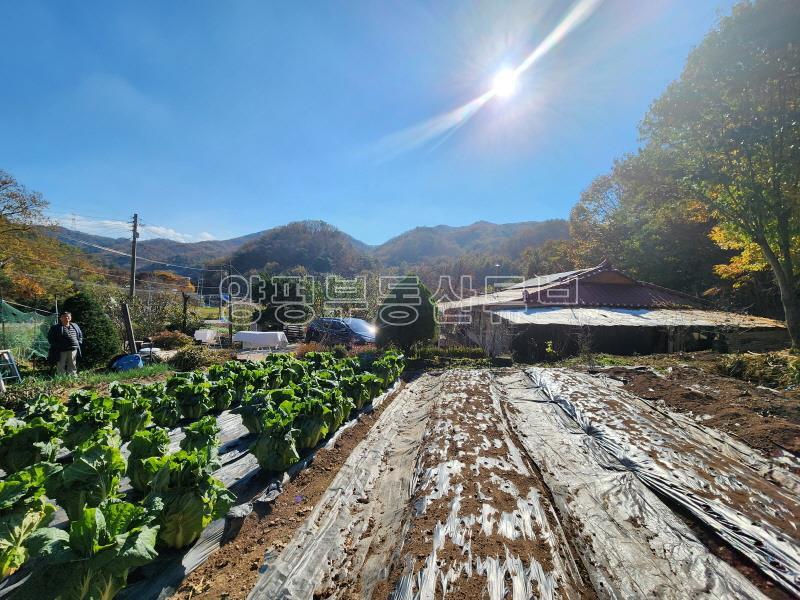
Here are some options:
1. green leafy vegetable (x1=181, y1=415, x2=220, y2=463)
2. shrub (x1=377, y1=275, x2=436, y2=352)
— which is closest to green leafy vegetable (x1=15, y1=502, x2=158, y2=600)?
green leafy vegetable (x1=181, y1=415, x2=220, y2=463)

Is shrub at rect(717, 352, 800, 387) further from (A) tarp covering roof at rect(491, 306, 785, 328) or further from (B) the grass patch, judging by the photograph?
(B) the grass patch

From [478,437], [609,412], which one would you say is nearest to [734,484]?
[609,412]

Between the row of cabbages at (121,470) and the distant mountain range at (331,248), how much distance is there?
48773 millimetres

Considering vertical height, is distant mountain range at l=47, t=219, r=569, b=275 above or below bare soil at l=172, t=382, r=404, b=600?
above

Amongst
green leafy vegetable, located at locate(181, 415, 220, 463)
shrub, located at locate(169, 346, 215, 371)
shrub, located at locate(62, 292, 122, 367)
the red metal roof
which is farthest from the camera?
the red metal roof

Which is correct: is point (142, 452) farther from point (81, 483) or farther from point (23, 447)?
point (23, 447)

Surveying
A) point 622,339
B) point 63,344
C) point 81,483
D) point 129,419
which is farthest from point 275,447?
point 622,339

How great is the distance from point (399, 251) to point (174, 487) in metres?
108

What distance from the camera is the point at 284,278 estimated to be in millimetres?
22078

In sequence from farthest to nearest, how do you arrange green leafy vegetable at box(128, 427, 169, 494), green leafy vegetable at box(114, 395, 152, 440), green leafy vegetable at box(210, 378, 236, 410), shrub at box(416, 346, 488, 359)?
1. shrub at box(416, 346, 488, 359)
2. green leafy vegetable at box(210, 378, 236, 410)
3. green leafy vegetable at box(114, 395, 152, 440)
4. green leafy vegetable at box(128, 427, 169, 494)

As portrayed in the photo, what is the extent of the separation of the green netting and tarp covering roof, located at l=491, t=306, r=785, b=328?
15089mm

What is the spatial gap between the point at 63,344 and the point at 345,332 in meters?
8.93

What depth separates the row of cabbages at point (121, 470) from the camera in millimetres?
1688

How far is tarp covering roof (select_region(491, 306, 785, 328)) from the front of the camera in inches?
468
